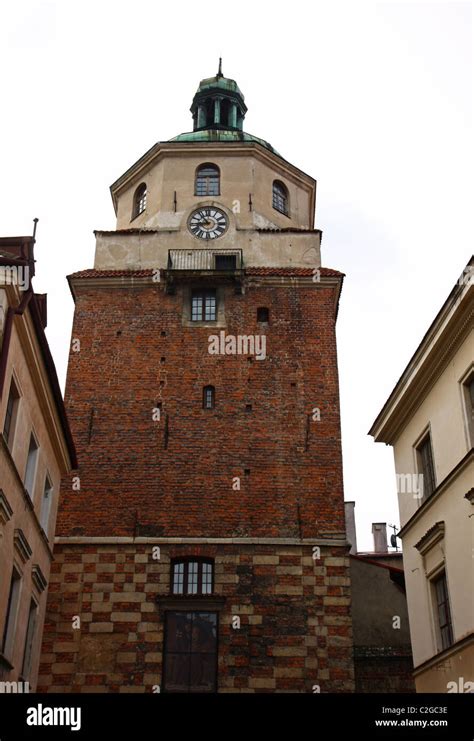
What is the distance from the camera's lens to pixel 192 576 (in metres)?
22.1

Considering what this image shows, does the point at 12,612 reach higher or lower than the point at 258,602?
lower

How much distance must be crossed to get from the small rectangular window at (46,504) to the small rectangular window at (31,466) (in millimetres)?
1580

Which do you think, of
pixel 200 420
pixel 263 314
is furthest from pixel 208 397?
pixel 263 314

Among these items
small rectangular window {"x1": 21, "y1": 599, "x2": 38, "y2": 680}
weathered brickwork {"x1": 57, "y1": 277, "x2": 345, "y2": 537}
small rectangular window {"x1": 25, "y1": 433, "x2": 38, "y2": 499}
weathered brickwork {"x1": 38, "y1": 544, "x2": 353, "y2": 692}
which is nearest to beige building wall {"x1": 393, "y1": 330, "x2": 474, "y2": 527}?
weathered brickwork {"x1": 38, "y1": 544, "x2": 353, "y2": 692}

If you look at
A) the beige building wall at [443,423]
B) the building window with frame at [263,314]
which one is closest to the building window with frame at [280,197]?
the building window with frame at [263,314]

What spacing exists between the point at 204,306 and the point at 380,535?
68.1 feet

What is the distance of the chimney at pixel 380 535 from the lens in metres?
42.1

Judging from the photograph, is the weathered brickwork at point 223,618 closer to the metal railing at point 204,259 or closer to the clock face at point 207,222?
the metal railing at point 204,259

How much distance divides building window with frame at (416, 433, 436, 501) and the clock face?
11962mm

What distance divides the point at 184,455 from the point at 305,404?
11.6 ft

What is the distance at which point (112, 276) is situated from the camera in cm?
2642

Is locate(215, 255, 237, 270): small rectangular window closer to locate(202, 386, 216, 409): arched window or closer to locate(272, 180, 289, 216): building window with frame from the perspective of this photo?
locate(272, 180, 289, 216): building window with frame

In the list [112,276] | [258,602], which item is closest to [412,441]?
[258,602]
